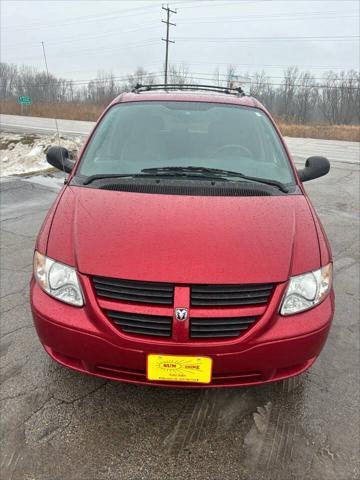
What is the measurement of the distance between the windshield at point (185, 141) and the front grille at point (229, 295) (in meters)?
1.18

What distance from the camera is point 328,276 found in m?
2.20

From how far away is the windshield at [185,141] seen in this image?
115 inches

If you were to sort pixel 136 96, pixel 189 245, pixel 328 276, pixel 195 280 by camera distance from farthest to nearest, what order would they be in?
pixel 136 96, pixel 328 276, pixel 189 245, pixel 195 280

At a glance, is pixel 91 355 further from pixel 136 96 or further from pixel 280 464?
pixel 136 96

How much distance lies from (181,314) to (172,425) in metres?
0.76

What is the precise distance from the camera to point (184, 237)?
83.1 inches

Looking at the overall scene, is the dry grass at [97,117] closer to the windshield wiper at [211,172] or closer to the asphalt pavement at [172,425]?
the windshield wiper at [211,172]

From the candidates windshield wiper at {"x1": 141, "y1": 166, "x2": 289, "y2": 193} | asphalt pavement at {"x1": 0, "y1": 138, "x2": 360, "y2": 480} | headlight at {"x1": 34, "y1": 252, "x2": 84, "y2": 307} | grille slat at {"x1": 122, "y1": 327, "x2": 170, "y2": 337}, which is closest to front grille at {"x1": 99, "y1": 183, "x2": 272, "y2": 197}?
Result: windshield wiper at {"x1": 141, "y1": 166, "x2": 289, "y2": 193}

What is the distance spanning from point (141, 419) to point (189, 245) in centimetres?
102

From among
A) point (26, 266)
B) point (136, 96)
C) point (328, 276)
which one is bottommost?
point (26, 266)

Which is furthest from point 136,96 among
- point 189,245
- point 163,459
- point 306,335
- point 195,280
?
point 163,459

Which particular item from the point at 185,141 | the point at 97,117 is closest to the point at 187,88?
the point at 185,141

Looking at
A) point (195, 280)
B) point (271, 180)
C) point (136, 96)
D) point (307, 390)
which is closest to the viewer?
point (195, 280)

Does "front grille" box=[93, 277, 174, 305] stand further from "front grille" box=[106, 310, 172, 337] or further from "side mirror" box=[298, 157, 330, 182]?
"side mirror" box=[298, 157, 330, 182]
